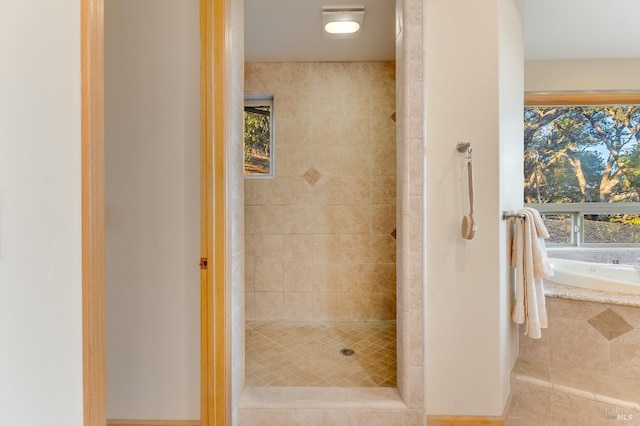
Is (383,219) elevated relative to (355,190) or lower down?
lower down

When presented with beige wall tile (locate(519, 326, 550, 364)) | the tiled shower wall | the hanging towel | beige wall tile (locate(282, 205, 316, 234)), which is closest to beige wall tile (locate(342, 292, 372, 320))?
the tiled shower wall

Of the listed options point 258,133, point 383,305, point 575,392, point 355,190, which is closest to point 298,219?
point 355,190

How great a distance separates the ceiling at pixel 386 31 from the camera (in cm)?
213

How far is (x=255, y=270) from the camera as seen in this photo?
9.64 ft

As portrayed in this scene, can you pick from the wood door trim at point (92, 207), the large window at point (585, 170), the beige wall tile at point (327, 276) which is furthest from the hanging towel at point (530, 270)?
the wood door trim at point (92, 207)

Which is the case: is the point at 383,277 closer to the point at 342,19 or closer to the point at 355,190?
the point at 355,190

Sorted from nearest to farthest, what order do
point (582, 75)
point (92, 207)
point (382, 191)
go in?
point (92, 207) < point (582, 75) < point (382, 191)

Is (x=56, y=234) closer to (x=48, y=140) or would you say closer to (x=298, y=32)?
(x=48, y=140)

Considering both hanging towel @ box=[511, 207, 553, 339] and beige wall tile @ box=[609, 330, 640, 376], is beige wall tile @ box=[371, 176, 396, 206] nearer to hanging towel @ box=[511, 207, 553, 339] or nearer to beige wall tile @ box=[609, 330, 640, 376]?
hanging towel @ box=[511, 207, 553, 339]

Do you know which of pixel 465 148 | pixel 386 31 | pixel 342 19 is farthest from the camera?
pixel 386 31

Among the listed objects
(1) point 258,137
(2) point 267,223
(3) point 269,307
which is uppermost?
(1) point 258,137

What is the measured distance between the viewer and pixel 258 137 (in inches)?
119

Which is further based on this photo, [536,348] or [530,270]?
[536,348]

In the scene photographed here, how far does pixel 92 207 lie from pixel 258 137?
2425mm
